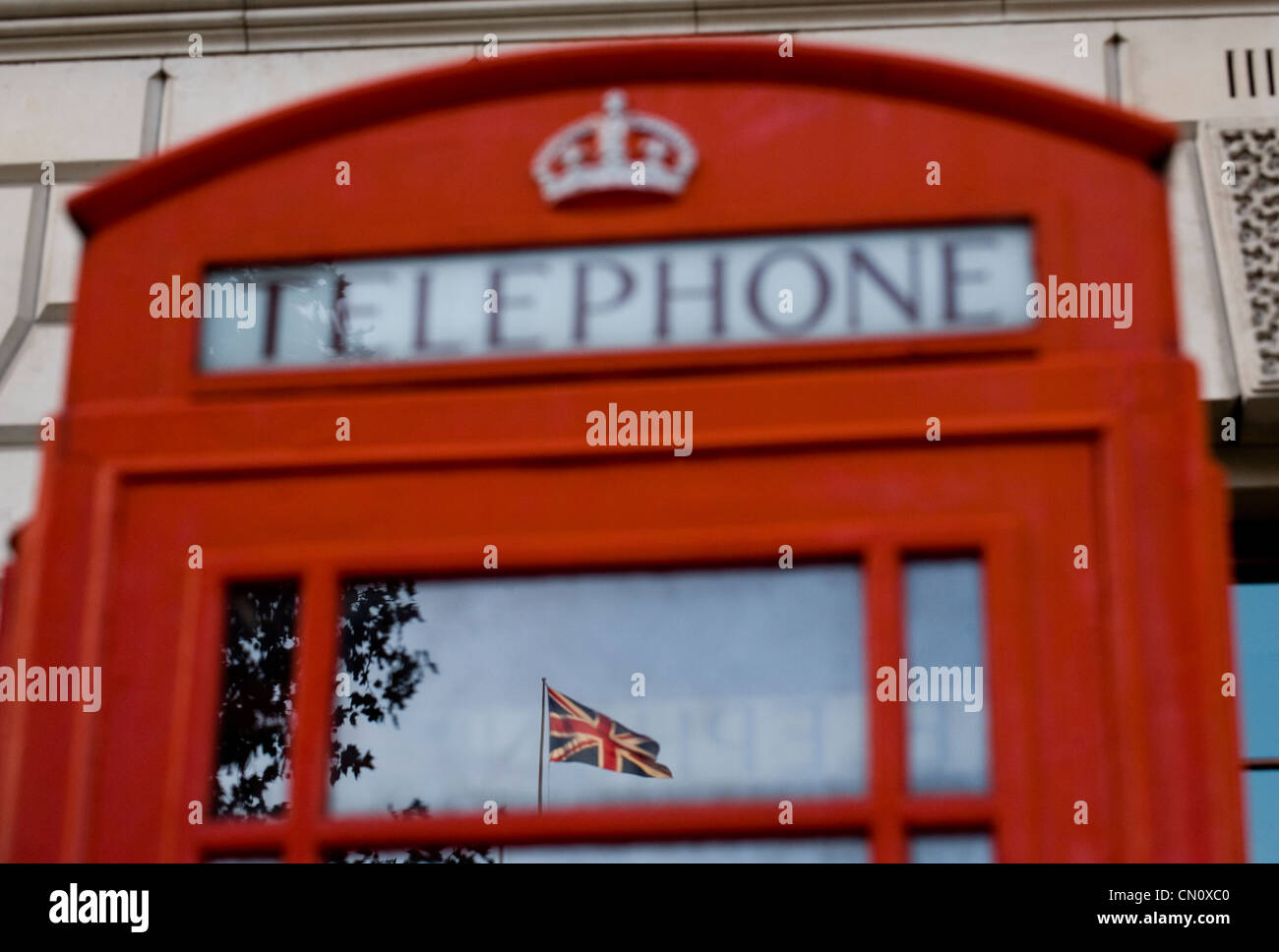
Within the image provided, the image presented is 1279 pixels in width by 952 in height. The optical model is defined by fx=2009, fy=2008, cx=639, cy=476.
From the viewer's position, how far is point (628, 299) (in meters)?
2.66

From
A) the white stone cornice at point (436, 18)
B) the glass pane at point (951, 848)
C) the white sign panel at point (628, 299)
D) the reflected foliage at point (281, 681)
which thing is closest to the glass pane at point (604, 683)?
the reflected foliage at point (281, 681)

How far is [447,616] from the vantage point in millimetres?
2590

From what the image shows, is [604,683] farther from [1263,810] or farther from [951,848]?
[1263,810]

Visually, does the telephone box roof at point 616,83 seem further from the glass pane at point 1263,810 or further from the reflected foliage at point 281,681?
the glass pane at point 1263,810

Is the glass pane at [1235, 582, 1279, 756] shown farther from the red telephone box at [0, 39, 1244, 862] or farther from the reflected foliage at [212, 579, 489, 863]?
the reflected foliage at [212, 579, 489, 863]

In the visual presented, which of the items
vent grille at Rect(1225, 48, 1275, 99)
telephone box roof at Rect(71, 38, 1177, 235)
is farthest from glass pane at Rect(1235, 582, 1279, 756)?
telephone box roof at Rect(71, 38, 1177, 235)

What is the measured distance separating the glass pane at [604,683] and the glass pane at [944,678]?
0.07m

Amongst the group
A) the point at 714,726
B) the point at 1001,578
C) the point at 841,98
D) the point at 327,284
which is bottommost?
the point at 714,726

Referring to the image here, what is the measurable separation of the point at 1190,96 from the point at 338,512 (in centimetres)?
247

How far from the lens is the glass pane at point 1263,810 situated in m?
3.63

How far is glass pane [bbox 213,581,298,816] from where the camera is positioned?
2.55 m
